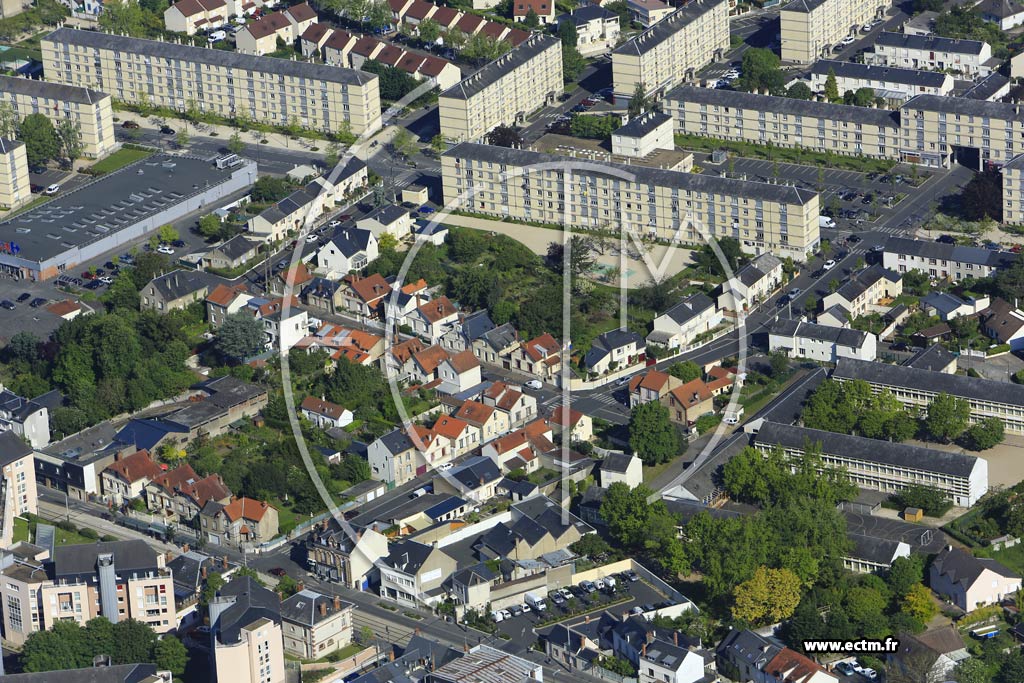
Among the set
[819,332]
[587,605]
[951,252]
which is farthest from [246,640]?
[951,252]

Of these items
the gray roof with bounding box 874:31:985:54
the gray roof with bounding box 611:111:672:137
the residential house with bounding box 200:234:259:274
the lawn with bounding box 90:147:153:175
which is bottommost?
the lawn with bounding box 90:147:153:175

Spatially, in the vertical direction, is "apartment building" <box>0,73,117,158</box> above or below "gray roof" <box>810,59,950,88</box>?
above

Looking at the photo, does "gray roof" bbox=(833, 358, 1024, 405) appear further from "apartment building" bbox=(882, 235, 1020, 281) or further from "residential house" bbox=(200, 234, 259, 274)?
"residential house" bbox=(200, 234, 259, 274)

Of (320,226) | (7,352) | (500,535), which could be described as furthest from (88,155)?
(500,535)

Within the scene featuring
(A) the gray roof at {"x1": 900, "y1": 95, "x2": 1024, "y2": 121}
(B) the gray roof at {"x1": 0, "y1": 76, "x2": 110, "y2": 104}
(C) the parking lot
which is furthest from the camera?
(B) the gray roof at {"x1": 0, "y1": 76, "x2": 110, "y2": 104}

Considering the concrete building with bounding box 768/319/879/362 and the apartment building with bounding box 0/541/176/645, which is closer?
the apartment building with bounding box 0/541/176/645

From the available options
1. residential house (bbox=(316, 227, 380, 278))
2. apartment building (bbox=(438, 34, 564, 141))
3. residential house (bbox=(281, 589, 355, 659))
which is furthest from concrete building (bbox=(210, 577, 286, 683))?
apartment building (bbox=(438, 34, 564, 141))

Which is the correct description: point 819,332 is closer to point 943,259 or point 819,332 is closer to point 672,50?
point 943,259
